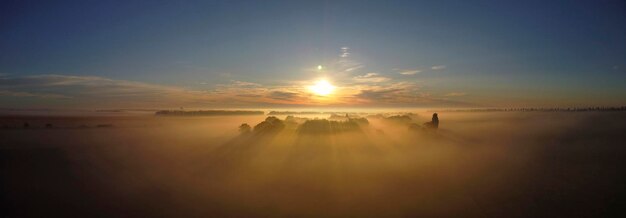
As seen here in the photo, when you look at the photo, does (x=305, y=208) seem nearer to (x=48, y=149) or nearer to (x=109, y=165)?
(x=109, y=165)

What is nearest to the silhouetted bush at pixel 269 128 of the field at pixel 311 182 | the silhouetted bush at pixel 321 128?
the silhouetted bush at pixel 321 128

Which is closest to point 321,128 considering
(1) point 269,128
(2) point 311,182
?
(1) point 269,128

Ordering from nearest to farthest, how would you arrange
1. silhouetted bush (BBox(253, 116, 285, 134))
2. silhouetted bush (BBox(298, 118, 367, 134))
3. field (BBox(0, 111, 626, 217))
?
field (BBox(0, 111, 626, 217)) < silhouetted bush (BBox(298, 118, 367, 134)) < silhouetted bush (BBox(253, 116, 285, 134))

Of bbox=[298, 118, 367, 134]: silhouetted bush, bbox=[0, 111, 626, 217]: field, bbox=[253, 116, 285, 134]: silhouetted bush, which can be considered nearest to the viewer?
bbox=[0, 111, 626, 217]: field

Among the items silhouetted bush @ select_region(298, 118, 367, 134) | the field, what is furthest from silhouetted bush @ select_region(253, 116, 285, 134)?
the field

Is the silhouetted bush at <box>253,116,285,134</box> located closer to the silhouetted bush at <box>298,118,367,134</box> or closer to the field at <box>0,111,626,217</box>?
the silhouetted bush at <box>298,118,367,134</box>

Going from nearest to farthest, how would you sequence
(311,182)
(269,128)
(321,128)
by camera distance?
1. (311,182)
2. (321,128)
3. (269,128)

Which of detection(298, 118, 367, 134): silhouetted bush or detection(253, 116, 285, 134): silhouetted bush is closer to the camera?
detection(298, 118, 367, 134): silhouetted bush

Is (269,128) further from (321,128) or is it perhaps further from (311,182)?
(311,182)

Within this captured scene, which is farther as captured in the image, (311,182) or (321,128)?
(321,128)

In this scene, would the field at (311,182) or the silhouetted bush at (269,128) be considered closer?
the field at (311,182)

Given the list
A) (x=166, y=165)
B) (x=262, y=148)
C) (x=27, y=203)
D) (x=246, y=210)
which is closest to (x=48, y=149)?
(x=166, y=165)

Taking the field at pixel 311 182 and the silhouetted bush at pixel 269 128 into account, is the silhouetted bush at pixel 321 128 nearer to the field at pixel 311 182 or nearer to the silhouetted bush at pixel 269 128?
the silhouetted bush at pixel 269 128

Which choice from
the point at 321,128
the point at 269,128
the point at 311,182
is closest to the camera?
the point at 311,182
